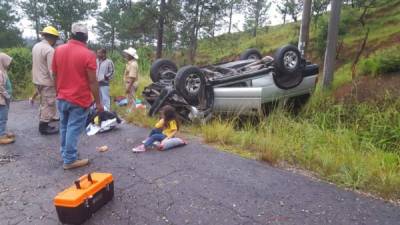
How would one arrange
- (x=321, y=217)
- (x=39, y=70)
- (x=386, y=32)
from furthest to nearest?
(x=386, y=32), (x=39, y=70), (x=321, y=217)

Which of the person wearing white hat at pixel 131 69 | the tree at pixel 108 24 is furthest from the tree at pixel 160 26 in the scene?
the tree at pixel 108 24

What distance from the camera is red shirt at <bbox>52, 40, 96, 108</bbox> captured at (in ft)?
13.3

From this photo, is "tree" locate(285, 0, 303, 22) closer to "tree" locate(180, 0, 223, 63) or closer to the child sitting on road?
"tree" locate(180, 0, 223, 63)

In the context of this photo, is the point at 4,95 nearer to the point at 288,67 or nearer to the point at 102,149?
the point at 102,149

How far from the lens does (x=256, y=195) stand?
11.8 ft

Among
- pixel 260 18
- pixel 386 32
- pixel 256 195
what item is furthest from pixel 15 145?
pixel 260 18

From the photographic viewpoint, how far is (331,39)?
9203 mm

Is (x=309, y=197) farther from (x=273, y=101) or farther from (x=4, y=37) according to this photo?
(x=4, y=37)

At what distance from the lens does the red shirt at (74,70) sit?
405 centimetres

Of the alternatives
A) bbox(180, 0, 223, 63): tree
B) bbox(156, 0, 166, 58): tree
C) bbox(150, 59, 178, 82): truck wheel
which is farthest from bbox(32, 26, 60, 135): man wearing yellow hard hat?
bbox(180, 0, 223, 63): tree

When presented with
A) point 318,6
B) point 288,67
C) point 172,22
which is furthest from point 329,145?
point 318,6

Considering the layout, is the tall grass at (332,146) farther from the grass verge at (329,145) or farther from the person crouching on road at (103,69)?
the person crouching on road at (103,69)

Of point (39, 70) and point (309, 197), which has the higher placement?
point (39, 70)

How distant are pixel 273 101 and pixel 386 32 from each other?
59.7 feet
